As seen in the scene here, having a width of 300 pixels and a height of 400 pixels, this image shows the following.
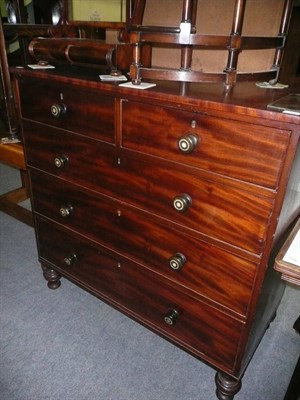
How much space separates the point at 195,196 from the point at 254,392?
0.90 m

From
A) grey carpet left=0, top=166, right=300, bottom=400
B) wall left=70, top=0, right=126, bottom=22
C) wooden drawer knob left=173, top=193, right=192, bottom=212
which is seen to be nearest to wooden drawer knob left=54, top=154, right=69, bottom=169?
wooden drawer knob left=173, top=193, right=192, bottom=212

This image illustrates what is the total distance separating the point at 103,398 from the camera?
122cm

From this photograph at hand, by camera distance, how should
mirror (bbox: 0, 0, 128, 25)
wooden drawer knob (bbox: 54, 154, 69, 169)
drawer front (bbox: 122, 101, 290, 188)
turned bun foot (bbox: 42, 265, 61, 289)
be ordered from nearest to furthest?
drawer front (bbox: 122, 101, 290, 188) → wooden drawer knob (bbox: 54, 154, 69, 169) → turned bun foot (bbox: 42, 265, 61, 289) → mirror (bbox: 0, 0, 128, 25)

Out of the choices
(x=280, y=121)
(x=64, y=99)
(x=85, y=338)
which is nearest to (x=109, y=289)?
(x=85, y=338)

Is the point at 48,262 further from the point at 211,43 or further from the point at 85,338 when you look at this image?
the point at 211,43

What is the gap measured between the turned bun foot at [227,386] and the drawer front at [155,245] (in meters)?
0.36

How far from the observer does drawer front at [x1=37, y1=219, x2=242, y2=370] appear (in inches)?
42.8

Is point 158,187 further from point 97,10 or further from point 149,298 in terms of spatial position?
point 97,10

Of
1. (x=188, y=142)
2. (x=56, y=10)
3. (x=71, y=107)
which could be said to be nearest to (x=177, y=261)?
(x=188, y=142)

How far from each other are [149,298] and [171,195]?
489 mm

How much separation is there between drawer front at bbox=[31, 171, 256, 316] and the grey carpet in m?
0.49

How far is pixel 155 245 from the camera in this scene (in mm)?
1111

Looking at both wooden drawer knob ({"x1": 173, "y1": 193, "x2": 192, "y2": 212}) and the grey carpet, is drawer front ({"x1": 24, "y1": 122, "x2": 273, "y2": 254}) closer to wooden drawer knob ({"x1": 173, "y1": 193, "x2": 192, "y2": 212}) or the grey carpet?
wooden drawer knob ({"x1": 173, "y1": 193, "x2": 192, "y2": 212})

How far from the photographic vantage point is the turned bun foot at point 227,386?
1165 mm
